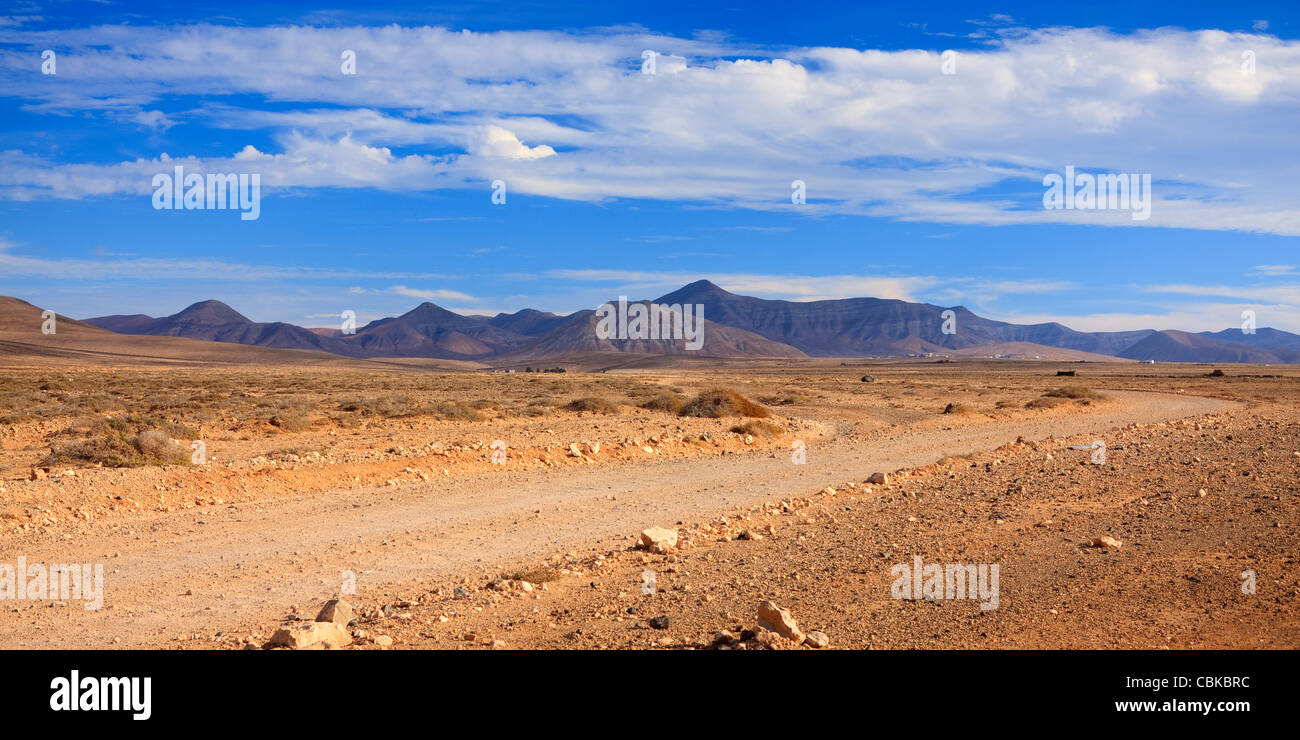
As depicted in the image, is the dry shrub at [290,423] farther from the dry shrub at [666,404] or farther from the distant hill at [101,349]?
the distant hill at [101,349]

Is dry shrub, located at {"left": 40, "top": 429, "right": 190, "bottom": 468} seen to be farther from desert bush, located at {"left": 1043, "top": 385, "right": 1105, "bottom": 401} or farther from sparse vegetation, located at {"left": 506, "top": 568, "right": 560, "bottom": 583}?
desert bush, located at {"left": 1043, "top": 385, "right": 1105, "bottom": 401}

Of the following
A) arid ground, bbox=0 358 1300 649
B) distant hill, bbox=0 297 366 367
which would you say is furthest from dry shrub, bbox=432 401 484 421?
distant hill, bbox=0 297 366 367

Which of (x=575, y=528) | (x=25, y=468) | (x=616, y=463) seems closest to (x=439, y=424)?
(x=616, y=463)

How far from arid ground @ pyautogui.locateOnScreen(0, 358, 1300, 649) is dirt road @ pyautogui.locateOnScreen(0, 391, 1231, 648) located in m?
0.05

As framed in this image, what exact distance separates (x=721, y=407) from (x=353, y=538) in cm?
1921

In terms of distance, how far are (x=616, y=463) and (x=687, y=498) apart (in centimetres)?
471

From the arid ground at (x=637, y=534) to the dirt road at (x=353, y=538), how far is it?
5 centimetres

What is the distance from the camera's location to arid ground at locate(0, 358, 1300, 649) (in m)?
6.75

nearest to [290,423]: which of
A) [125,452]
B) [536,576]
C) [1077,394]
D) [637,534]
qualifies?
[125,452]

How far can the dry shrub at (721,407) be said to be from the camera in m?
29.1

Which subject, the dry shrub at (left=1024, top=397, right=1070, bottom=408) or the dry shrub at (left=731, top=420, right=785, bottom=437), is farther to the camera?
the dry shrub at (left=1024, top=397, right=1070, bottom=408)

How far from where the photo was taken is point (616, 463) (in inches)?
747

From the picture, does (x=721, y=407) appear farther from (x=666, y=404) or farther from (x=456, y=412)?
(x=456, y=412)
